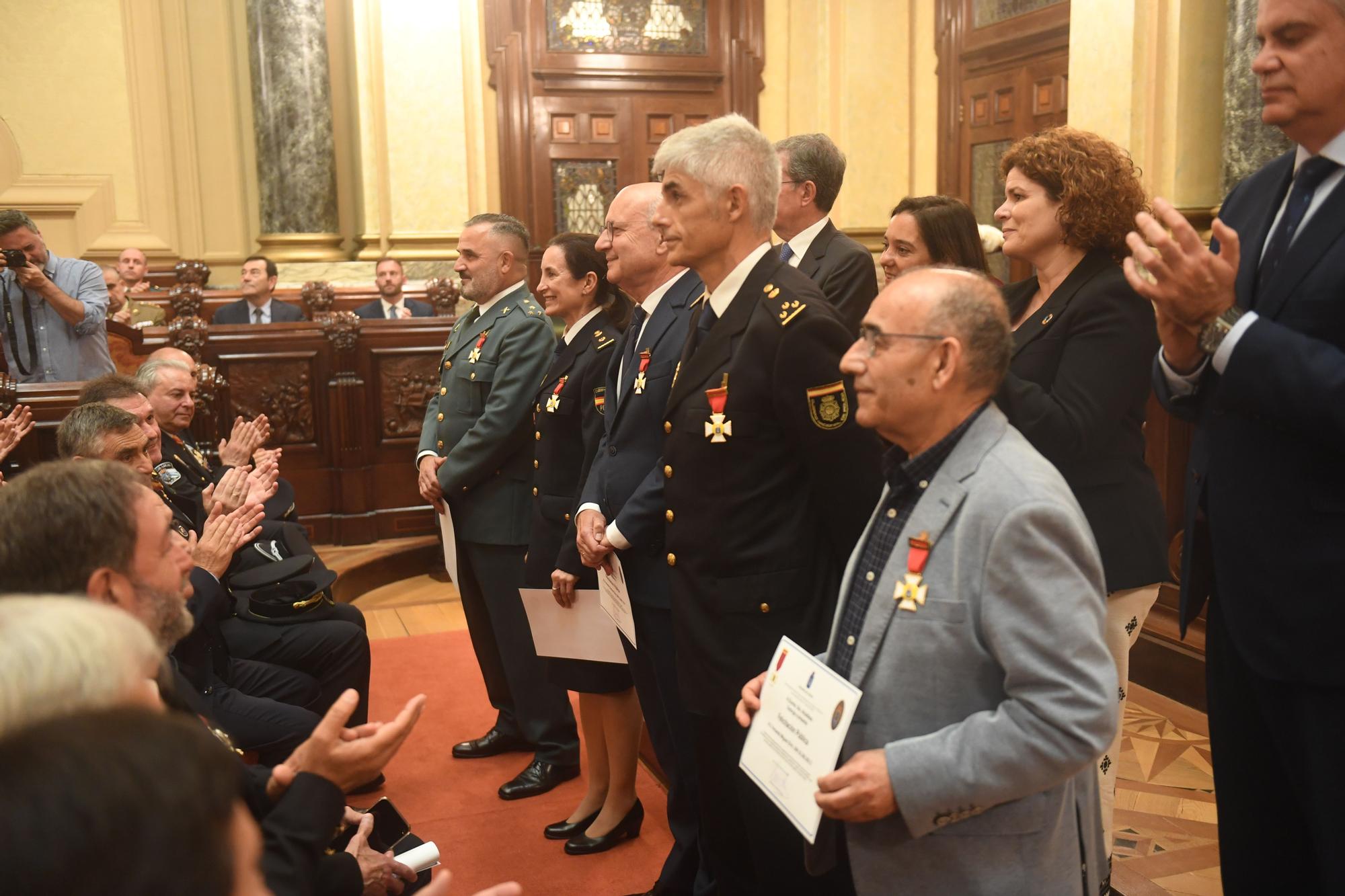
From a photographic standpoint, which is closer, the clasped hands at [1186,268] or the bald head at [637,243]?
the clasped hands at [1186,268]

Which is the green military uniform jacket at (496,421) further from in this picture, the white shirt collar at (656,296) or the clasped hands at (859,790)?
the clasped hands at (859,790)

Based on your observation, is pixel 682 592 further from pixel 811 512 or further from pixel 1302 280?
pixel 1302 280

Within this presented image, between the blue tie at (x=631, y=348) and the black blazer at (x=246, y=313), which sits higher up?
the blue tie at (x=631, y=348)

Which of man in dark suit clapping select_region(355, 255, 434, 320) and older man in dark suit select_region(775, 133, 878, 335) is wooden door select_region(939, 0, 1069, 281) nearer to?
man in dark suit clapping select_region(355, 255, 434, 320)

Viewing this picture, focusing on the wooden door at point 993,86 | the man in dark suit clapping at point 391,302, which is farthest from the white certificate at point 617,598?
the man in dark suit clapping at point 391,302

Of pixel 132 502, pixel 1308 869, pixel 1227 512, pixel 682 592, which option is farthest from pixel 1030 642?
pixel 132 502

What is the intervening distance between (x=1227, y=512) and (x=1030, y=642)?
43cm

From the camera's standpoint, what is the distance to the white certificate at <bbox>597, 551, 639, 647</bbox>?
2535 mm

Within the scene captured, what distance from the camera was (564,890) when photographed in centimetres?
281

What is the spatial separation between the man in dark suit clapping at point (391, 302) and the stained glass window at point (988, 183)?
3.84m

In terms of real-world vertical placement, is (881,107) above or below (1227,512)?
above

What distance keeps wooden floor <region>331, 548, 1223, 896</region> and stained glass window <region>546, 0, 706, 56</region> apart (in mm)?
6644

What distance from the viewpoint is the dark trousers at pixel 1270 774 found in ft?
4.92

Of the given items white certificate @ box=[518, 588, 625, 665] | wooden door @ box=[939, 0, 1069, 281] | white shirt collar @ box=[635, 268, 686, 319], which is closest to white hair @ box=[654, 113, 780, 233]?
white shirt collar @ box=[635, 268, 686, 319]
